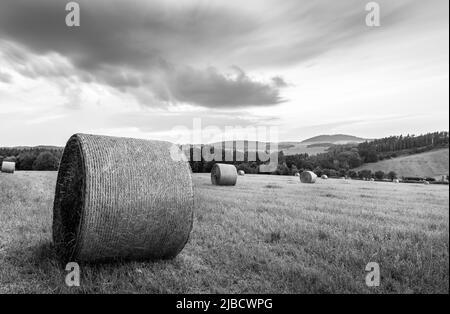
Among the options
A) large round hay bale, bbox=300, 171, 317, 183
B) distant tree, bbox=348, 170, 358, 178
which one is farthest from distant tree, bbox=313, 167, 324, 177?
large round hay bale, bbox=300, 171, 317, 183

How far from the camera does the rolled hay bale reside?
17.9 feet

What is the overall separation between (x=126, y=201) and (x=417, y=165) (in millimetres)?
39155

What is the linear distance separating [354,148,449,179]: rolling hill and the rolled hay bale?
3093 centimetres

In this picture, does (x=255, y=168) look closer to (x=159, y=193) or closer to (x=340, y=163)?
(x=340, y=163)

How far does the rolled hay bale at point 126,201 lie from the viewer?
5.46 meters

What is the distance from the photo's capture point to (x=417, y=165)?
125 feet

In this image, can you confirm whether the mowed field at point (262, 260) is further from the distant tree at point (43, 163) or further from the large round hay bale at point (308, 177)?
the distant tree at point (43, 163)

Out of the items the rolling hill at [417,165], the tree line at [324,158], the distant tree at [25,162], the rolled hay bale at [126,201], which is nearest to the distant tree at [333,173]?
the tree line at [324,158]

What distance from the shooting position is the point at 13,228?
25.8 feet

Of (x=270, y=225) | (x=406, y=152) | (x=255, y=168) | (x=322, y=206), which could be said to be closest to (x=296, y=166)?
(x=255, y=168)

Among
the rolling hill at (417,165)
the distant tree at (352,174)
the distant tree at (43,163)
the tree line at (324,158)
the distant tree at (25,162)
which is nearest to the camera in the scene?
the rolling hill at (417,165)

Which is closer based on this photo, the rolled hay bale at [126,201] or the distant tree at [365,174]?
the rolled hay bale at [126,201]

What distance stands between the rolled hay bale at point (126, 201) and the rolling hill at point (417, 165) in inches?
1218

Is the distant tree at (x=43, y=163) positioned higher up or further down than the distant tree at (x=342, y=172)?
higher up
